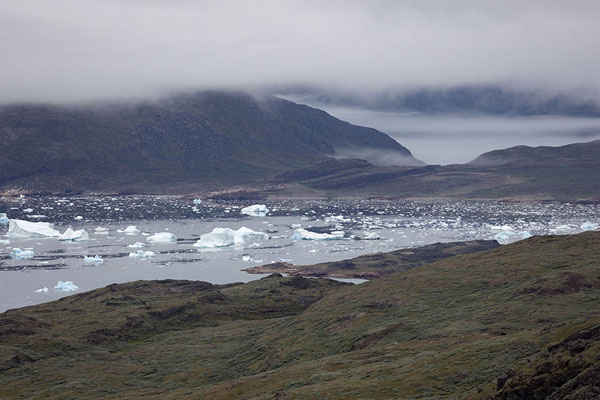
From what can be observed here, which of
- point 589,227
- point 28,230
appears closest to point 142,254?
point 28,230

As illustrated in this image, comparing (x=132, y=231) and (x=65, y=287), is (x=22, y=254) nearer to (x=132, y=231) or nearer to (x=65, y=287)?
(x=132, y=231)

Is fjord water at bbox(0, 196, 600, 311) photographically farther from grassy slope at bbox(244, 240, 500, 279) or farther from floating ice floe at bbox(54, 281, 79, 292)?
grassy slope at bbox(244, 240, 500, 279)

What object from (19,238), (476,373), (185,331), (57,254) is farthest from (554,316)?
(19,238)

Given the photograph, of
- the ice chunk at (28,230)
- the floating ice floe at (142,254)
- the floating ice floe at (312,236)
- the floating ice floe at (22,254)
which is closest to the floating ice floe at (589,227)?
the floating ice floe at (312,236)

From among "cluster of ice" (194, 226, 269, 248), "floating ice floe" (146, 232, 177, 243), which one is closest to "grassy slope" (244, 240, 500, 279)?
"cluster of ice" (194, 226, 269, 248)

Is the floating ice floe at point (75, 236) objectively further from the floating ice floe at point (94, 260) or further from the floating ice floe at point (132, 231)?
the floating ice floe at point (94, 260)

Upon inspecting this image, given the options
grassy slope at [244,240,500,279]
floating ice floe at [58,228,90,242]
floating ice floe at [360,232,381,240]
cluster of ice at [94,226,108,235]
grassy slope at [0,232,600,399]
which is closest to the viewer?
grassy slope at [0,232,600,399]

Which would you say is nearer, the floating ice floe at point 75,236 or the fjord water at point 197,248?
the fjord water at point 197,248
